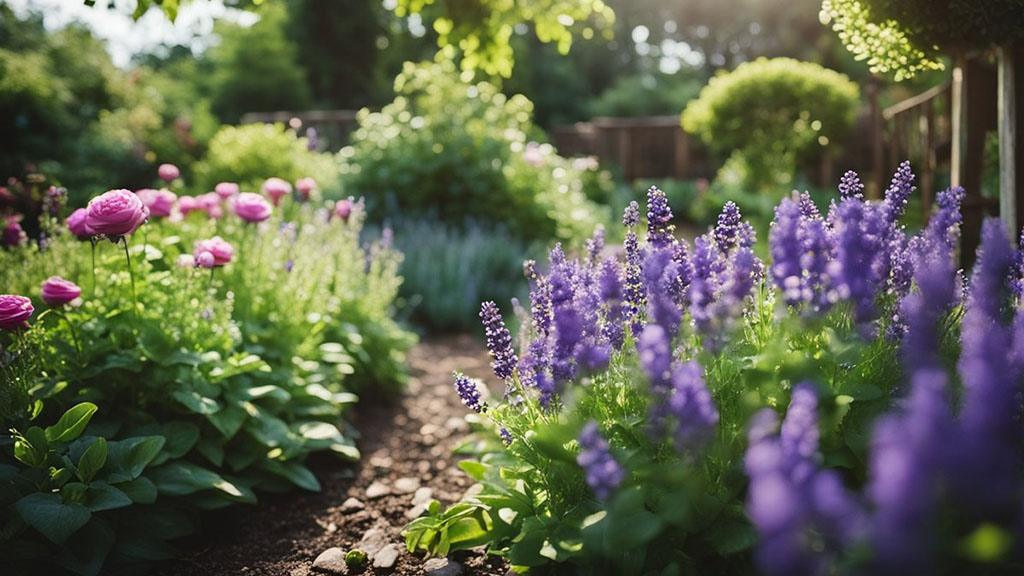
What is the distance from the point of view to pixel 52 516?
6.75 feet

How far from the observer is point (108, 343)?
2748mm

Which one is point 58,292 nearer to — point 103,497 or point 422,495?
point 103,497

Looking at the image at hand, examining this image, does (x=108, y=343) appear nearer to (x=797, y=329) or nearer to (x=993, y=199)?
(x=797, y=329)

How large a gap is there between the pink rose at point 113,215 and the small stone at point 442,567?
4.77 feet

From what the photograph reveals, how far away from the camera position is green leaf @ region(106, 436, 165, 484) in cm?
231

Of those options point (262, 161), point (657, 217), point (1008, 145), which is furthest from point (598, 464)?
point (262, 161)

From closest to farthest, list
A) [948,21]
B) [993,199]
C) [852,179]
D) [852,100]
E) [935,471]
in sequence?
[935,471]
[852,179]
[948,21]
[993,199]
[852,100]

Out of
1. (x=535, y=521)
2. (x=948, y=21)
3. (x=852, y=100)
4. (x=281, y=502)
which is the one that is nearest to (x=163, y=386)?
(x=281, y=502)

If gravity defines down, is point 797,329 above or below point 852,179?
below

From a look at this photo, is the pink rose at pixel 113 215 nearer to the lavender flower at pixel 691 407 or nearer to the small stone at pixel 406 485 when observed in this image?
the small stone at pixel 406 485

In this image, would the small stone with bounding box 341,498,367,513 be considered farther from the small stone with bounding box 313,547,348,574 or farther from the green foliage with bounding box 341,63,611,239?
the green foliage with bounding box 341,63,611,239

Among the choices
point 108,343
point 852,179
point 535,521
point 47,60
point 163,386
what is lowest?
point 535,521

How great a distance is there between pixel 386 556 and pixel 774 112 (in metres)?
10.5

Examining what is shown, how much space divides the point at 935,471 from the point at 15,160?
32.2 feet
